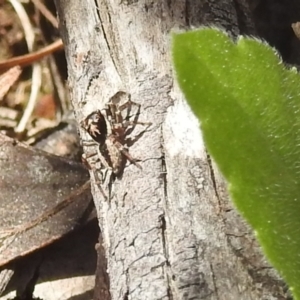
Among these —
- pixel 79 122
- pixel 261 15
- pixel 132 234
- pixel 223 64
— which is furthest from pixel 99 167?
pixel 261 15

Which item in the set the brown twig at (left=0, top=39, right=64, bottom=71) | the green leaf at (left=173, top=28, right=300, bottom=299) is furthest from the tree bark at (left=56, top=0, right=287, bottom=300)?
the brown twig at (left=0, top=39, right=64, bottom=71)

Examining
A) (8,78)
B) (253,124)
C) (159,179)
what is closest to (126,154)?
(159,179)

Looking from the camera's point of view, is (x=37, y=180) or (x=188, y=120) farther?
(x=37, y=180)

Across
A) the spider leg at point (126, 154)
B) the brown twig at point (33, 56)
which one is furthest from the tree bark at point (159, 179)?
the brown twig at point (33, 56)

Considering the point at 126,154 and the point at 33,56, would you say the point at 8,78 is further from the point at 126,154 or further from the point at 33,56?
the point at 126,154

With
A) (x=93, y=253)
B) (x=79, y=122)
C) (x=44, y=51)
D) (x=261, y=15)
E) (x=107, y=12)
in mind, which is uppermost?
(x=44, y=51)

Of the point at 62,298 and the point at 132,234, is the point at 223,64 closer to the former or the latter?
the point at 132,234
